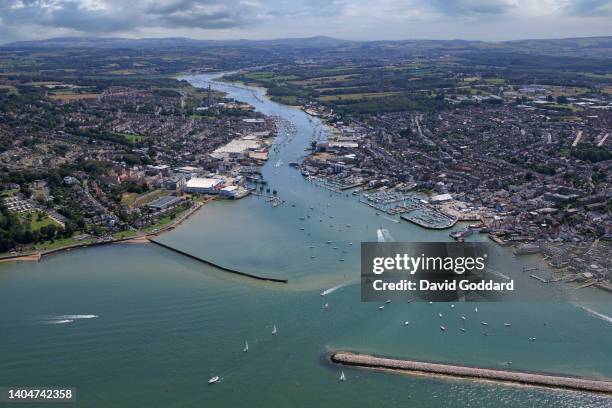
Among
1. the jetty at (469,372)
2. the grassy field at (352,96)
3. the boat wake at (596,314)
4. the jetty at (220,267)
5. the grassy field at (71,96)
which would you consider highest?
the grassy field at (71,96)

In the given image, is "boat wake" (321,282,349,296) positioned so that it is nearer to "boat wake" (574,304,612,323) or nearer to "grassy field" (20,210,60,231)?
"boat wake" (574,304,612,323)

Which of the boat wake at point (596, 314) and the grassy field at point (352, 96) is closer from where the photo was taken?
the boat wake at point (596, 314)

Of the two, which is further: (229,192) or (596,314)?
(229,192)

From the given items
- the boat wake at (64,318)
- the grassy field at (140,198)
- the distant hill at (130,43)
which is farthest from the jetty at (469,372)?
the distant hill at (130,43)

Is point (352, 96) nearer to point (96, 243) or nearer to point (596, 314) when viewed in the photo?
point (96, 243)

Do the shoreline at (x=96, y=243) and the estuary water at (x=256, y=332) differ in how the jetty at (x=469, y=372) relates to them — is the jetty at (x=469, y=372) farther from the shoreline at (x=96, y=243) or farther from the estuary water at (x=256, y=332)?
the shoreline at (x=96, y=243)

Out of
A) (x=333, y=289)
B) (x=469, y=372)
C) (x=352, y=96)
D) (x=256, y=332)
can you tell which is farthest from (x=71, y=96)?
(x=469, y=372)

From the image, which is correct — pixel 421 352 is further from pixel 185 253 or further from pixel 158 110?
pixel 158 110
